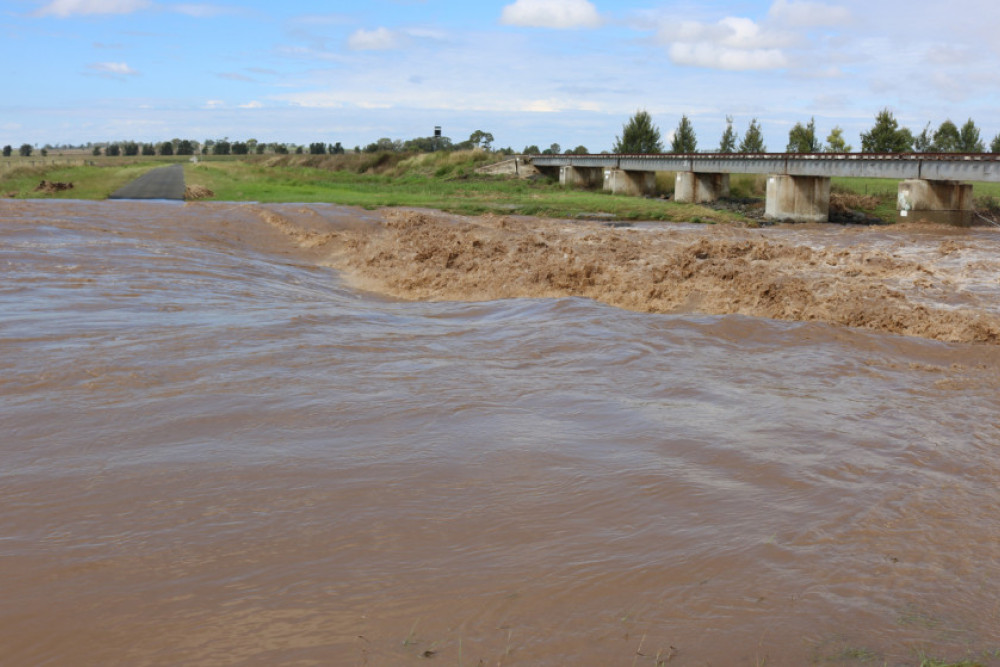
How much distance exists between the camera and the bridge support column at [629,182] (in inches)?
1954

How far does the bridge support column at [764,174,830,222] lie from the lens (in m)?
35.9

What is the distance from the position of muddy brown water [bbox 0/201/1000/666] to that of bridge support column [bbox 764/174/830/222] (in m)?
25.9

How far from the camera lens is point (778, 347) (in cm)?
950

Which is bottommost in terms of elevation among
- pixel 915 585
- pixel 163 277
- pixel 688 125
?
pixel 915 585

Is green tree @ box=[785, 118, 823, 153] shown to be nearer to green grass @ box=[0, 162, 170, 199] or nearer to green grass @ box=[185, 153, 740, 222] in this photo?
green grass @ box=[185, 153, 740, 222]

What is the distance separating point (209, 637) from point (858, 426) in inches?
196

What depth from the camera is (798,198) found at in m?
36.2

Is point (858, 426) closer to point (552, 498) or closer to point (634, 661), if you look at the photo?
point (552, 498)

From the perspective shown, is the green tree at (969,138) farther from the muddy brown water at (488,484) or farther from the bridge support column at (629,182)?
the muddy brown water at (488,484)

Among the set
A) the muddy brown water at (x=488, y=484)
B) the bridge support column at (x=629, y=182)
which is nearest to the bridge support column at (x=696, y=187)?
the bridge support column at (x=629, y=182)

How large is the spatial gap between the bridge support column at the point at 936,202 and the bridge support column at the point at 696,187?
1273 centimetres

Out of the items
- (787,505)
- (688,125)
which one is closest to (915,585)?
(787,505)

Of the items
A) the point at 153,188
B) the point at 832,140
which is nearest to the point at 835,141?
the point at 832,140

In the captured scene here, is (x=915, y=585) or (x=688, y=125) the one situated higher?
(x=688, y=125)
